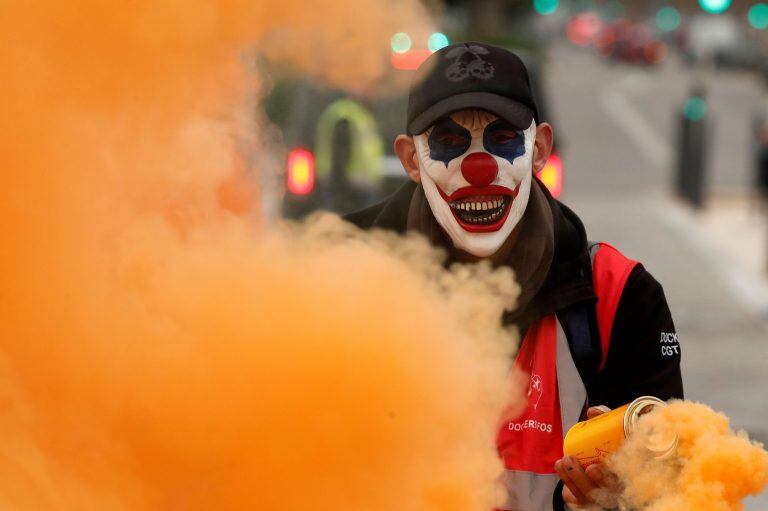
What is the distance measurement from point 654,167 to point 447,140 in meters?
21.7

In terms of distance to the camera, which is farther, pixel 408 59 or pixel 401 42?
pixel 408 59

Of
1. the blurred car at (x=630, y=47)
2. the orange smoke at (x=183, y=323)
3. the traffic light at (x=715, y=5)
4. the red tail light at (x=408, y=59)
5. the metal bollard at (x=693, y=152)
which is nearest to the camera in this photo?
the orange smoke at (x=183, y=323)

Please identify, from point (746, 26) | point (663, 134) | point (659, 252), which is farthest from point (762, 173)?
point (746, 26)

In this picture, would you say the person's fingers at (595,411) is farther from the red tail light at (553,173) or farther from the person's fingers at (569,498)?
the red tail light at (553,173)

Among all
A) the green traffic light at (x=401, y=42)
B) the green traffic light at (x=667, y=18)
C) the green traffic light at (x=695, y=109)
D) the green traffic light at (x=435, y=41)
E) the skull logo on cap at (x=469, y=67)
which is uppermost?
the green traffic light at (x=667, y=18)

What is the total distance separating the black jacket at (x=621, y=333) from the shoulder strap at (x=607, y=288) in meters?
0.01

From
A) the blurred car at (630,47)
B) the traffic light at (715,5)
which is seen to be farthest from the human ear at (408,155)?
the blurred car at (630,47)

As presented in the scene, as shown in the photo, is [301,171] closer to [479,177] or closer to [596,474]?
[479,177]

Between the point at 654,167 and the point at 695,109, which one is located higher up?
the point at 695,109

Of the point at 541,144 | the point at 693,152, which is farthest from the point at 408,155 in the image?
the point at 693,152

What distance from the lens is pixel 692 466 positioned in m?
2.70

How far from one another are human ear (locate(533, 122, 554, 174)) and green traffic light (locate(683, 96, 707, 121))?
16745 millimetres

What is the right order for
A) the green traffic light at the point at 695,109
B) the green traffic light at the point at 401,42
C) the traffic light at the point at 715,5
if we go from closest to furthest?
the green traffic light at the point at 401,42 < the traffic light at the point at 715,5 < the green traffic light at the point at 695,109

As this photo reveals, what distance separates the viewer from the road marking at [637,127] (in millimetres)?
26189
